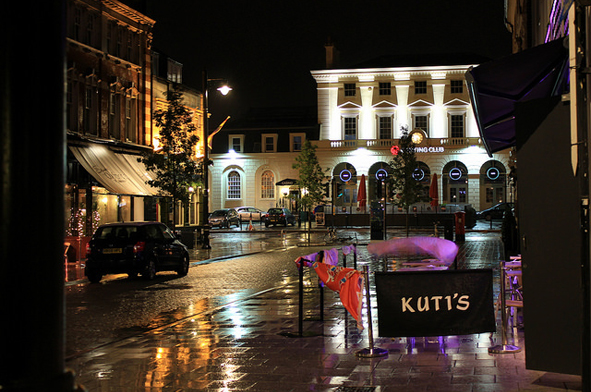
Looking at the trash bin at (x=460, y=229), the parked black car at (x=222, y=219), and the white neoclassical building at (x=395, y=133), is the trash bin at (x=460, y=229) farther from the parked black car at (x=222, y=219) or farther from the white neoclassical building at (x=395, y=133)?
the white neoclassical building at (x=395, y=133)

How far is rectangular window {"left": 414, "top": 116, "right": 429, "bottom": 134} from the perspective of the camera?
2557 inches

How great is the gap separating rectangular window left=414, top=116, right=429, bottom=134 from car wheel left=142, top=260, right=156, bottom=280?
50303 millimetres

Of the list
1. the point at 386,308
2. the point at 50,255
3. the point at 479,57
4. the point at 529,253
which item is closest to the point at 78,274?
the point at 386,308

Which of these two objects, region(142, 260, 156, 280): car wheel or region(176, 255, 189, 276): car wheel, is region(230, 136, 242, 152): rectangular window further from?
region(142, 260, 156, 280): car wheel

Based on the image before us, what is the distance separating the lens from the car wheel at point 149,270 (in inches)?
A: 693

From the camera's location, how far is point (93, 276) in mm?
17641

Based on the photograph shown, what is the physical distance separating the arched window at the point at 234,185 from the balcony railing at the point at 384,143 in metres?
9.50

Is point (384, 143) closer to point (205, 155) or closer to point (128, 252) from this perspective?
point (205, 155)

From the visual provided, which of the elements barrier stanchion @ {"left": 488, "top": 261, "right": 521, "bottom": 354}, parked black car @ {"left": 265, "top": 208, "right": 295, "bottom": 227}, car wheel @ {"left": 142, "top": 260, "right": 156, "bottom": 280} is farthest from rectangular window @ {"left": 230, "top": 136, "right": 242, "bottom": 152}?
barrier stanchion @ {"left": 488, "top": 261, "right": 521, "bottom": 354}

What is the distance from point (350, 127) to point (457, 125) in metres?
10.2

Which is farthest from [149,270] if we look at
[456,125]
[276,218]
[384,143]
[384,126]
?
[456,125]

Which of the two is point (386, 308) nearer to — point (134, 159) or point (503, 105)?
point (503, 105)

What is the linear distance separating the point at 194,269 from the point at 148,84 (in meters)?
18.2

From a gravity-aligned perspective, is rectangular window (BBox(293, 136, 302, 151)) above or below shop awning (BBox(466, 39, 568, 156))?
above
